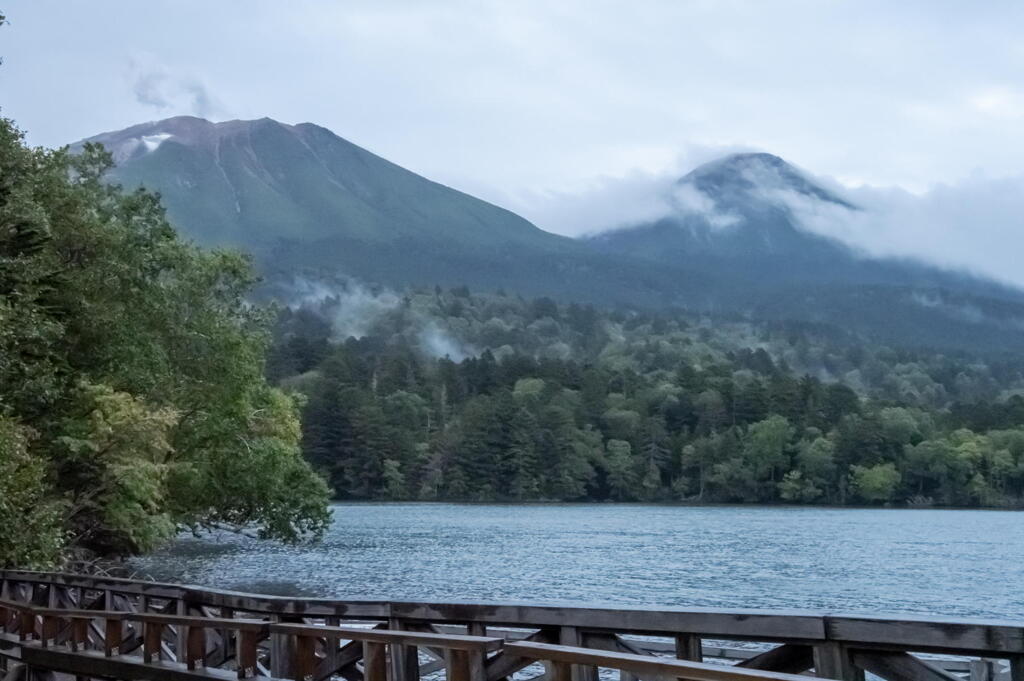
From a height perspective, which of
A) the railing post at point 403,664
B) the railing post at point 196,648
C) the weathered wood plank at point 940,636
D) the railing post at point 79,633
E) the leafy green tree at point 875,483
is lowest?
the leafy green tree at point 875,483

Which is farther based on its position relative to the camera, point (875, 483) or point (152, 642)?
point (875, 483)

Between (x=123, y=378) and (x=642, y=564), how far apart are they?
93.6 ft

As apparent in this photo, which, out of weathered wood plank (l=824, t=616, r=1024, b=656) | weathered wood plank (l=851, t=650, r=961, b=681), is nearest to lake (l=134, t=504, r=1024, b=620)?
weathered wood plank (l=851, t=650, r=961, b=681)

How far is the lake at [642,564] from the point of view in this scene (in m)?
44.6

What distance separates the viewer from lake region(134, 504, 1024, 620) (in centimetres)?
4462

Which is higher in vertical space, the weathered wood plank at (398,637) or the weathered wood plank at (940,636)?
the weathered wood plank at (940,636)

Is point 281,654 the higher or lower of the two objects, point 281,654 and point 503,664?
the lower

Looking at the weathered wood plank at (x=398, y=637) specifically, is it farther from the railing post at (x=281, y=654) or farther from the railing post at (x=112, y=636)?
the railing post at (x=112, y=636)

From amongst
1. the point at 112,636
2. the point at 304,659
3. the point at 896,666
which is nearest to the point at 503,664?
the point at 304,659

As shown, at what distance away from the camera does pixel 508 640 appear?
391 inches

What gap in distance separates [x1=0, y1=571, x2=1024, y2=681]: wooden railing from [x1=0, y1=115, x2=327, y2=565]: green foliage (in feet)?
47.5

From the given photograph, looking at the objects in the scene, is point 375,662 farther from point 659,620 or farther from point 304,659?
point 659,620

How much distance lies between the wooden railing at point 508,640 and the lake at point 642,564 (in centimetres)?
1035

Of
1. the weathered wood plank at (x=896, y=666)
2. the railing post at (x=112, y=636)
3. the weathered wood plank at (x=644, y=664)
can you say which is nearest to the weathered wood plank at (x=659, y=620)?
the weathered wood plank at (x=896, y=666)
